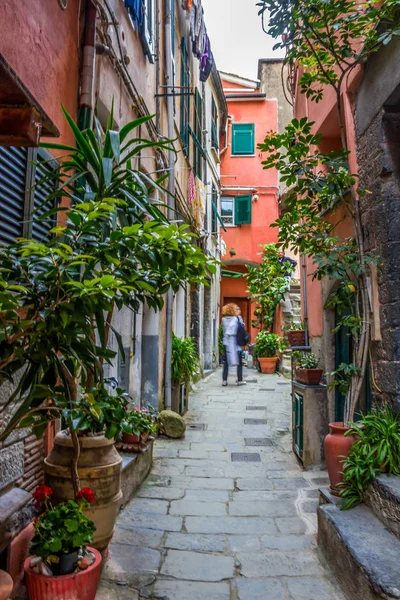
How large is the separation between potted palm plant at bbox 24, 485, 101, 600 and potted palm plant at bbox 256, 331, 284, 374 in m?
10.9

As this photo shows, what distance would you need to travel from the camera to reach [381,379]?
4.03 m

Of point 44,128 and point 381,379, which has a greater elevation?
point 44,128

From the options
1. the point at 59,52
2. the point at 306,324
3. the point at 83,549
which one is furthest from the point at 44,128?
the point at 306,324

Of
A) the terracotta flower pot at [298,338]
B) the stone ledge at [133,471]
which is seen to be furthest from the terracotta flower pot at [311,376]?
Answer: the stone ledge at [133,471]

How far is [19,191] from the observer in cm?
294

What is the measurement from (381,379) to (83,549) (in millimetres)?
2675

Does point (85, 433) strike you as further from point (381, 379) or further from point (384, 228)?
point (384, 228)

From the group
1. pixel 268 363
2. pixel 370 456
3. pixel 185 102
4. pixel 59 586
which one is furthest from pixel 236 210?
pixel 59 586

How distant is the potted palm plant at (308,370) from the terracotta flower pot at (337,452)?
5.13 ft

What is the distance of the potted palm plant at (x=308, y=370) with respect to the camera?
18.0 ft

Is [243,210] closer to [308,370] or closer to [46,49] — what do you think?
[308,370]

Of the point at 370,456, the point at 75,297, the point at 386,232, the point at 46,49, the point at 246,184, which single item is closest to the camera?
the point at 75,297

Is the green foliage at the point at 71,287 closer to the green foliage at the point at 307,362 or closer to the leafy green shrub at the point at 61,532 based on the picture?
the leafy green shrub at the point at 61,532

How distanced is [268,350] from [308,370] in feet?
26.1
